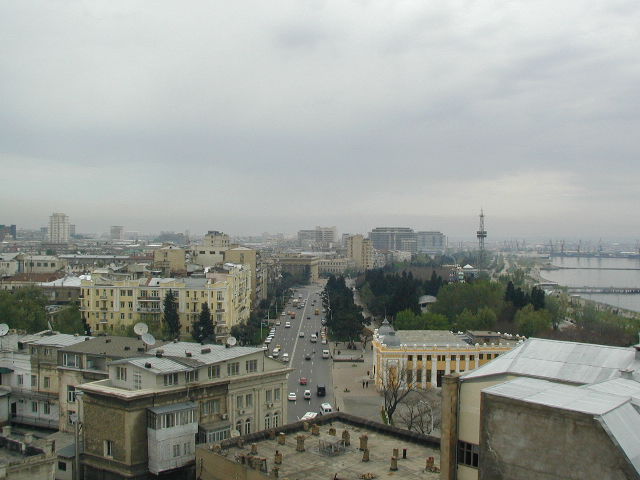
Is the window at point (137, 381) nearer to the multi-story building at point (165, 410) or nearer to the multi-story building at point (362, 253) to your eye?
the multi-story building at point (165, 410)

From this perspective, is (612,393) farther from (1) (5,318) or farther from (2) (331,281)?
(2) (331,281)

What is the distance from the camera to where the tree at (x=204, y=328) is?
43.4 m

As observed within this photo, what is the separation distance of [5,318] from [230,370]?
23.4 meters

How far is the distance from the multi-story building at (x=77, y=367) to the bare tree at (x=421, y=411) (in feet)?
34.0

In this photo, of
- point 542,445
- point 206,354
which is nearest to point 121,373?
point 206,354

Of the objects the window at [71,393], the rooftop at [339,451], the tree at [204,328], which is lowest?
the tree at [204,328]

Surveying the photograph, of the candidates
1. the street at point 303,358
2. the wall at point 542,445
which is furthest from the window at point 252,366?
the wall at point 542,445

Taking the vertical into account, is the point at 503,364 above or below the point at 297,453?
above

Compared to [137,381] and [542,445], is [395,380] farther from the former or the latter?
[542,445]

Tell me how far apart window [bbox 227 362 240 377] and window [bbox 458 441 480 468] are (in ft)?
34.8

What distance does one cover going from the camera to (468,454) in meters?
11.1

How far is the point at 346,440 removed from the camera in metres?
16.0

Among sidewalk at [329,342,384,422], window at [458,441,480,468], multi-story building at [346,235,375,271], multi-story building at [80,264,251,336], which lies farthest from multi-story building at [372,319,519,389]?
multi-story building at [346,235,375,271]

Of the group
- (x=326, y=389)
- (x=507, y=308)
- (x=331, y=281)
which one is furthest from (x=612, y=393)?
(x=331, y=281)
